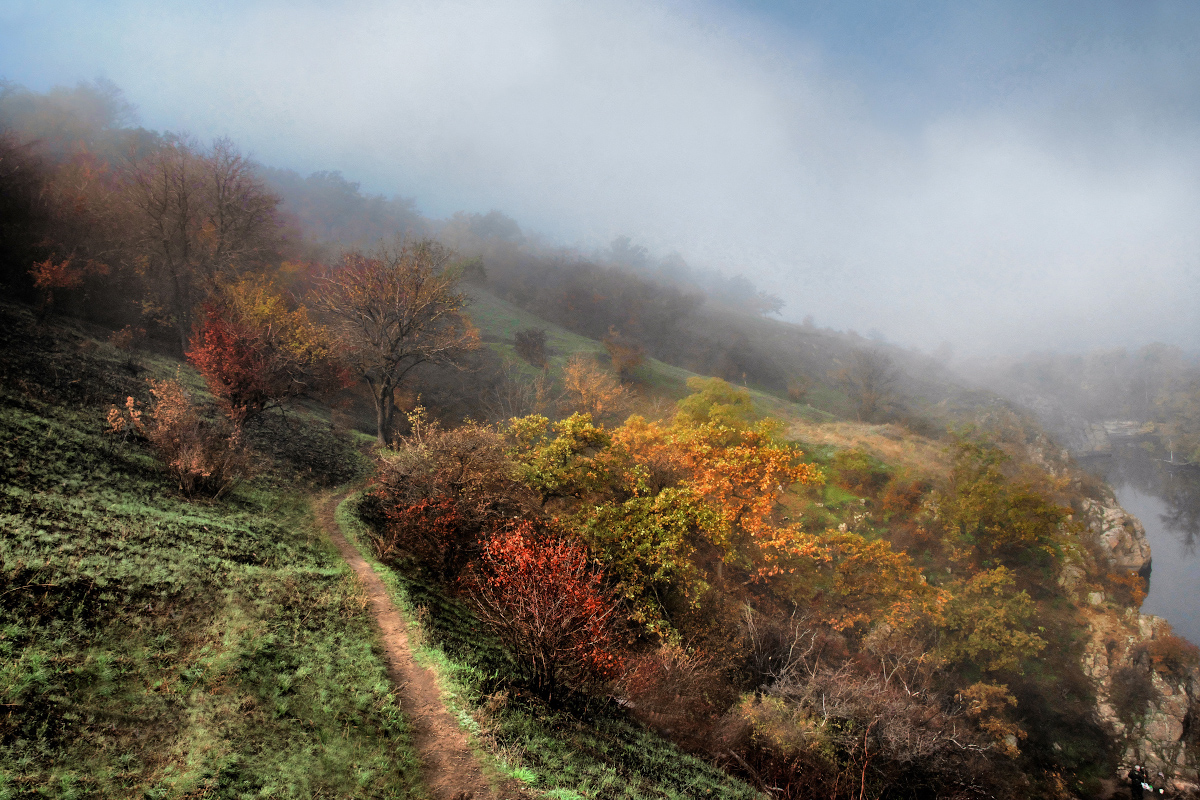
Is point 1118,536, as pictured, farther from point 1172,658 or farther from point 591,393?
point 591,393

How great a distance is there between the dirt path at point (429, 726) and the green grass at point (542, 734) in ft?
0.89

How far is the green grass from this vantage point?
8.17 m

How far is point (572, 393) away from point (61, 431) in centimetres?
4397

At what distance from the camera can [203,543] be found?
1195 centimetres

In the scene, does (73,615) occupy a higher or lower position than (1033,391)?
lower

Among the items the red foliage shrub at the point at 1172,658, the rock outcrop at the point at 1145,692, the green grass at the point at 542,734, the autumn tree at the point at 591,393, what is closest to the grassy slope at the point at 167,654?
the green grass at the point at 542,734

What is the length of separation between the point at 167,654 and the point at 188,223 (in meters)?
44.5

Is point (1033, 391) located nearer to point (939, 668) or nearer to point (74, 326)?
point (939, 668)

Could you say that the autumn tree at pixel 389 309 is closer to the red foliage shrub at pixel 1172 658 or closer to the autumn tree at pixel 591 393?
the autumn tree at pixel 591 393

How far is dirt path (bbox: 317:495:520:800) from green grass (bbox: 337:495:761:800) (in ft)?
0.89

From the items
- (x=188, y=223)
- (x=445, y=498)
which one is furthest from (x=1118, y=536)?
(x=188, y=223)

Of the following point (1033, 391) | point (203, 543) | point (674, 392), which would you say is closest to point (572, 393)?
point (674, 392)

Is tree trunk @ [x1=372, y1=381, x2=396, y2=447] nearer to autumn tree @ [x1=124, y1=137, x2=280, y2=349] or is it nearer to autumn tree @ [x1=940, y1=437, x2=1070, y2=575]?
autumn tree @ [x1=124, y1=137, x2=280, y2=349]

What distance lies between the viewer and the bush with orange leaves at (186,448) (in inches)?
613
